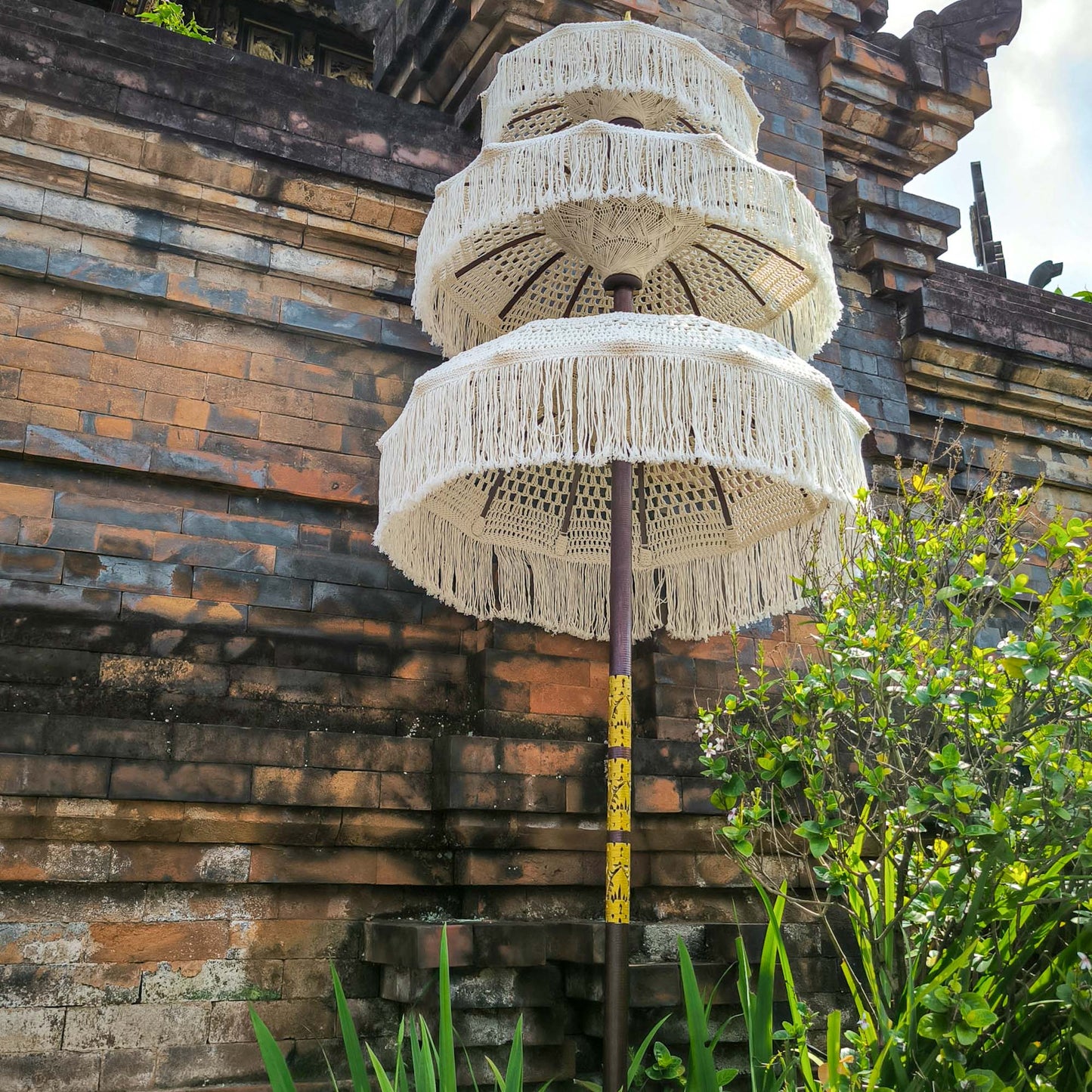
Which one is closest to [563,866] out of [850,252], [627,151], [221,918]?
[221,918]

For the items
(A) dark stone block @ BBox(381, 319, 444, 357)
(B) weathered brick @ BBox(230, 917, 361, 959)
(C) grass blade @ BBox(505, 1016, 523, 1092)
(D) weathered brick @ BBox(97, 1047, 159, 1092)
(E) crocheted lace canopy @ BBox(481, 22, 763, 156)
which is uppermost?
(E) crocheted lace canopy @ BBox(481, 22, 763, 156)

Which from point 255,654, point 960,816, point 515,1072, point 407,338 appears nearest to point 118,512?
point 255,654

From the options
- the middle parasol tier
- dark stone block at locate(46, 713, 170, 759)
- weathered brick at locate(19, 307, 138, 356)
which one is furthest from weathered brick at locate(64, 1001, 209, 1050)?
the middle parasol tier

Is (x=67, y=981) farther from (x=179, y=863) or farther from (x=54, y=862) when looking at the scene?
(x=179, y=863)

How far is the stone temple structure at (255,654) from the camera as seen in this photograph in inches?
145

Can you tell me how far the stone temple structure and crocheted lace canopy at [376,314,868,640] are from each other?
334mm

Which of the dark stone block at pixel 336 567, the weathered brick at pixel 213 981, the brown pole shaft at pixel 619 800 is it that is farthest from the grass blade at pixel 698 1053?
the dark stone block at pixel 336 567

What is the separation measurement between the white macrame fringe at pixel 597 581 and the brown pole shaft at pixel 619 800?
27.6 inches

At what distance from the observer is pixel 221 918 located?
3852 millimetres

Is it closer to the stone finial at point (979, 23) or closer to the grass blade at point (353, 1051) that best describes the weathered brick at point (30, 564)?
the grass blade at point (353, 1051)

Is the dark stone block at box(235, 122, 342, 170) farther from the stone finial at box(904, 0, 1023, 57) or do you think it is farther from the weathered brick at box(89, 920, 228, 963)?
the stone finial at box(904, 0, 1023, 57)

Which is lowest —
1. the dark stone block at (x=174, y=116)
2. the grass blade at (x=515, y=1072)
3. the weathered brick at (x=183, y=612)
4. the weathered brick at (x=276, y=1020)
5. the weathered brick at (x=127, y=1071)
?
the weathered brick at (x=127, y=1071)

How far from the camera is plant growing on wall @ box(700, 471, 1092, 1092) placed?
2619 mm

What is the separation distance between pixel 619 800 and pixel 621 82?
100 inches
